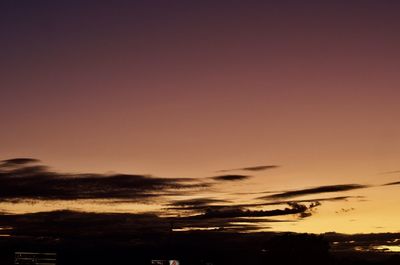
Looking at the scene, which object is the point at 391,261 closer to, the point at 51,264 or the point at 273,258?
the point at 273,258

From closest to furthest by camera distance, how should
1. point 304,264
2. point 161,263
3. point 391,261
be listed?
point 304,264 < point 391,261 < point 161,263

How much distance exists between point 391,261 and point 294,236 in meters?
37.0

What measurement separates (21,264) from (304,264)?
256ft

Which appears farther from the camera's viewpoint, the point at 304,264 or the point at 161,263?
the point at 161,263

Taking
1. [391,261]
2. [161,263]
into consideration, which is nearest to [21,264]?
[161,263]

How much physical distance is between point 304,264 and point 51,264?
71178 millimetres

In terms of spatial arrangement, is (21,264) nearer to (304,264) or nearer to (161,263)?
(161,263)

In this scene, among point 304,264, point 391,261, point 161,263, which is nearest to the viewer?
point 304,264

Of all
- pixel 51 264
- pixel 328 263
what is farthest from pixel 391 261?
pixel 51 264

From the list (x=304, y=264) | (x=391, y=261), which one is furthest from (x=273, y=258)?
(x=391, y=261)

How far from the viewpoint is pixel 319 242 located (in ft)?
522

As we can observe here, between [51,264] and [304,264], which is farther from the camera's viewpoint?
[51,264]

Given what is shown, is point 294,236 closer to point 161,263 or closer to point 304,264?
point 304,264

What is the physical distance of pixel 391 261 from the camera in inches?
7175
